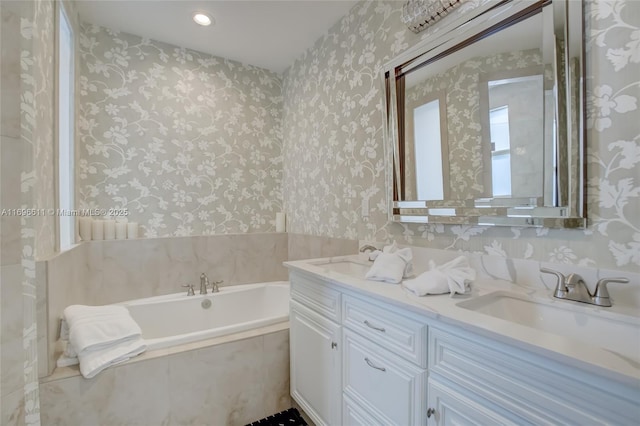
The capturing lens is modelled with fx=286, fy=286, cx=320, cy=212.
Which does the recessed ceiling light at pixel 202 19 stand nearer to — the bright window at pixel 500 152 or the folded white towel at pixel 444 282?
the bright window at pixel 500 152

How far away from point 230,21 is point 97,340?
2.23 metres

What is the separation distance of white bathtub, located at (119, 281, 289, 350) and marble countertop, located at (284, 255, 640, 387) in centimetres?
105

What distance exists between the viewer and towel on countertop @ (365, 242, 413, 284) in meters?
1.27

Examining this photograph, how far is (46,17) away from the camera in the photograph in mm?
1427

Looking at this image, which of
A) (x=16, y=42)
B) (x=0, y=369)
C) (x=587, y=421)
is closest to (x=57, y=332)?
(x=0, y=369)

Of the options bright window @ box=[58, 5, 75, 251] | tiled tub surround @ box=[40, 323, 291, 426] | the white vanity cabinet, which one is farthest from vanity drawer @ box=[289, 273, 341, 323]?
bright window @ box=[58, 5, 75, 251]

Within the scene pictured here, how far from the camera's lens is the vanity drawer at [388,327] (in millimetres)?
950

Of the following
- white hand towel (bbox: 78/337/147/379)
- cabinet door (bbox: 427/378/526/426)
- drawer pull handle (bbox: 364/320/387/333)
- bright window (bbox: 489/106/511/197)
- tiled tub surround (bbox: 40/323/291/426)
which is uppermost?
bright window (bbox: 489/106/511/197)

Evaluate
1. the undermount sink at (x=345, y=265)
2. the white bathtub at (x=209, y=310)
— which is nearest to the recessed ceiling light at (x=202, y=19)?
the undermount sink at (x=345, y=265)

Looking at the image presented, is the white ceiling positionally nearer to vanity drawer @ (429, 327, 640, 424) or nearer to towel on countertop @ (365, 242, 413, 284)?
towel on countertop @ (365, 242, 413, 284)

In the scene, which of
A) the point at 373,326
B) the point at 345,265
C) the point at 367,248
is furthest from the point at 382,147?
the point at 373,326

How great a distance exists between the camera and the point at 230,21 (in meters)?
2.14

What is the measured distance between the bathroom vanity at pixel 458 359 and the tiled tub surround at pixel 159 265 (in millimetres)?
1288

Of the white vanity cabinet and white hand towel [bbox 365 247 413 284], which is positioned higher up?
white hand towel [bbox 365 247 413 284]
